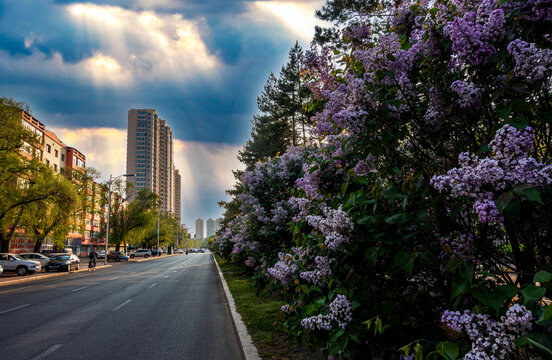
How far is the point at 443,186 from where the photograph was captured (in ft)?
7.75

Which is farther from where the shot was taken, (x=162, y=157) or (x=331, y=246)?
(x=162, y=157)

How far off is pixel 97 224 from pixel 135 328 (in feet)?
301

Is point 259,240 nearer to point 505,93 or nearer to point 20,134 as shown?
point 505,93

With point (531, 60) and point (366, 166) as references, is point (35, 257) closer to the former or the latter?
point (366, 166)

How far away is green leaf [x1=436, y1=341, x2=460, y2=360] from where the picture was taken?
2.17 metres

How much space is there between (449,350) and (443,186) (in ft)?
3.57

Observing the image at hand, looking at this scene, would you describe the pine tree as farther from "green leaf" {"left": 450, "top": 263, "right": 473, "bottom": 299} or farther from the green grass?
"green leaf" {"left": 450, "top": 263, "right": 473, "bottom": 299}

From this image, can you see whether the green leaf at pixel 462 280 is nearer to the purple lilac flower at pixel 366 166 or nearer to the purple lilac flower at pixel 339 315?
the purple lilac flower at pixel 339 315

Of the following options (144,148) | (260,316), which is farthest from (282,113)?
(144,148)

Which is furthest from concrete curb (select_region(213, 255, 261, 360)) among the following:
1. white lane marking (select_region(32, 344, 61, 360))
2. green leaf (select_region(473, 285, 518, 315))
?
green leaf (select_region(473, 285, 518, 315))

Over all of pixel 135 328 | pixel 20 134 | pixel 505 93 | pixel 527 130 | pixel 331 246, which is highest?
pixel 20 134

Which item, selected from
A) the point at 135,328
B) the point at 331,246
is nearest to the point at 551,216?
the point at 331,246

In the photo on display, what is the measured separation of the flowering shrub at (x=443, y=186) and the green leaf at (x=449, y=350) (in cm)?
1

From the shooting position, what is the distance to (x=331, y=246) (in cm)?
319
